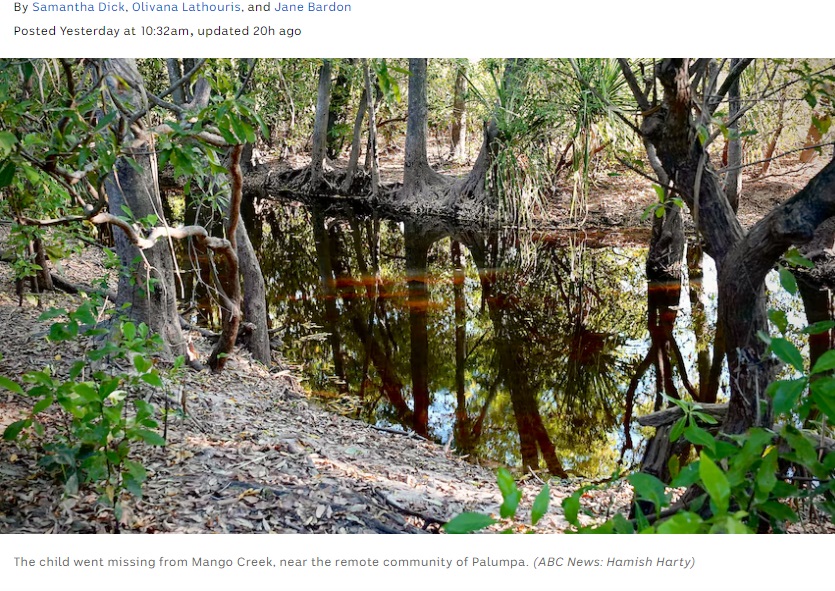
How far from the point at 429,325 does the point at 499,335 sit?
814mm

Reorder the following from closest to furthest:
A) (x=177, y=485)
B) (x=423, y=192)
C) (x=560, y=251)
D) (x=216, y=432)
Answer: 1. (x=177, y=485)
2. (x=216, y=432)
3. (x=560, y=251)
4. (x=423, y=192)

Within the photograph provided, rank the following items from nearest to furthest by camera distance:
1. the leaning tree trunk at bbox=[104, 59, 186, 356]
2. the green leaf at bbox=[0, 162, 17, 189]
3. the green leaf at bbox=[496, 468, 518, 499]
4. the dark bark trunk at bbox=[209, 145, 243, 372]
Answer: the green leaf at bbox=[496, 468, 518, 499] < the green leaf at bbox=[0, 162, 17, 189] < the dark bark trunk at bbox=[209, 145, 243, 372] < the leaning tree trunk at bbox=[104, 59, 186, 356]

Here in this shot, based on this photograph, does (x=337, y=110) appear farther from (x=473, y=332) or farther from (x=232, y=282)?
(x=232, y=282)

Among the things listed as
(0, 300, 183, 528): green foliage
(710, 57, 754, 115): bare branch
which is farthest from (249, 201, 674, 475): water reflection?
(0, 300, 183, 528): green foliage

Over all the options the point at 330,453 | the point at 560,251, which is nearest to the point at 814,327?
the point at 330,453

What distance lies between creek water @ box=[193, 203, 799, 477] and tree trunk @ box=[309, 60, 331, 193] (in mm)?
4358

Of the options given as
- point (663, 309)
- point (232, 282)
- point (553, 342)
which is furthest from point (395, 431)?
point (663, 309)

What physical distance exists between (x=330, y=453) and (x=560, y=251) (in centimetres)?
776

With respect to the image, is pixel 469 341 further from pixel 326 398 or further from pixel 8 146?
pixel 8 146

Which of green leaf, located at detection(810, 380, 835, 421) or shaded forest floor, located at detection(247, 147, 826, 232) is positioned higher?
shaded forest floor, located at detection(247, 147, 826, 232)

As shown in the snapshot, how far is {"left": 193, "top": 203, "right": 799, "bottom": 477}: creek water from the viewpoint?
18.2 feet

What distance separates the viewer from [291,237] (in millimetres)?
12609

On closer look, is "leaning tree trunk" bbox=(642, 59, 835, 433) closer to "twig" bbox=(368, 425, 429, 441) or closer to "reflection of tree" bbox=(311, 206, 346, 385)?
"twig" bbox=(368, 425, 429, 441)

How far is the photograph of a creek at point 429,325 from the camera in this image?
2565 millimetres
